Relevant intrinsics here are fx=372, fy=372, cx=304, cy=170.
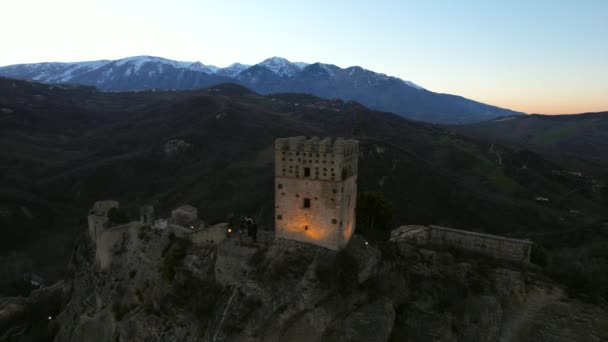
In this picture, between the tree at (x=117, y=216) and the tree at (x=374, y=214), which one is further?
the tree at (x=117, y=216)

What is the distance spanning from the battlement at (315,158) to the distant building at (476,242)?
34.7 ft

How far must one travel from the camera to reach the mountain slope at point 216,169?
74.2 metres

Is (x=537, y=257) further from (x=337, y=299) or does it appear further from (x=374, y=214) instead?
(x=337, y=299)

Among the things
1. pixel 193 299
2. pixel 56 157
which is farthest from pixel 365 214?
pixel 56 157

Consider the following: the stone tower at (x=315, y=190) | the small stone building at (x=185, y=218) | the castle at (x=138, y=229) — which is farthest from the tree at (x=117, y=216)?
the stone tower at (x=315, y=190)

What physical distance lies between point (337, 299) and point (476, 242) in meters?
13.5

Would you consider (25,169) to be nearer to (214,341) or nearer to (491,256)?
(214,341)

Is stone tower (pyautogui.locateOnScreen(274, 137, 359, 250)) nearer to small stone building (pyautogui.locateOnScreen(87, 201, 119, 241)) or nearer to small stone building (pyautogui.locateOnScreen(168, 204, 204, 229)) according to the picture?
small stone building (pyautogui.locateOnScreen(168, 204, 204, 229))

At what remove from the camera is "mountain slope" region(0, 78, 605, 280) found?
243 feet

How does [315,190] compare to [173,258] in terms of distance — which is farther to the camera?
[173,258]

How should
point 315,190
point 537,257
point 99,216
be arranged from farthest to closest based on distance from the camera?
point 99,216, point 537,257, point 315,190

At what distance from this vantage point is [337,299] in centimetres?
2397

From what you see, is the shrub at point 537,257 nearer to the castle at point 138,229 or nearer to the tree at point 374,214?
the tree at point 374,214

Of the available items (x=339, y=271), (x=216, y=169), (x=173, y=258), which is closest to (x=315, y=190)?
(x=339, y=271)
